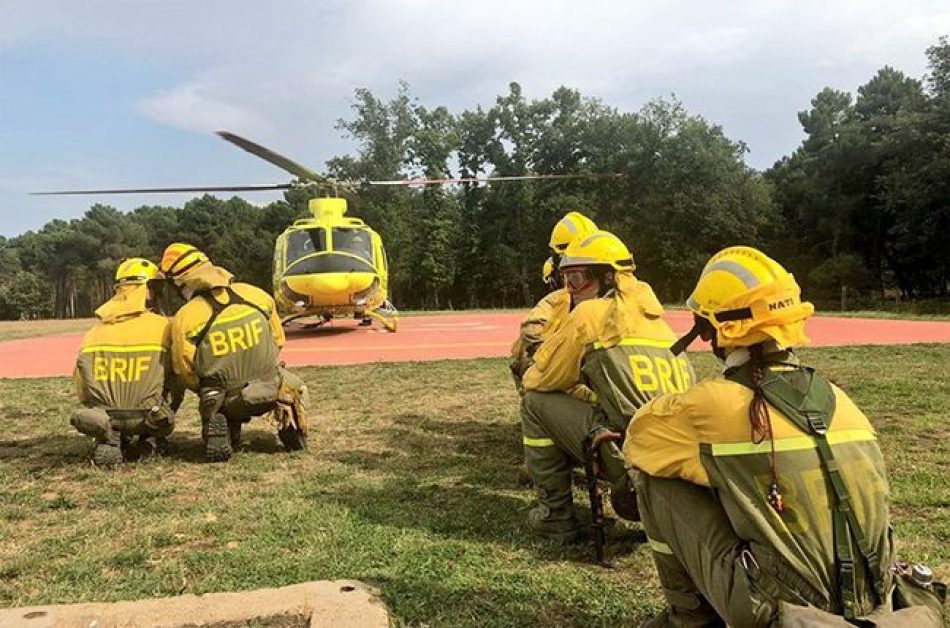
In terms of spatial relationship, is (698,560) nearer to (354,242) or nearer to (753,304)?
(753,304)

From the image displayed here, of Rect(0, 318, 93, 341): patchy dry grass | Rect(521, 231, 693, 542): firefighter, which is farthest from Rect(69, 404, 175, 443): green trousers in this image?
Rect(0, 318, 93, 341): patchy dry grass

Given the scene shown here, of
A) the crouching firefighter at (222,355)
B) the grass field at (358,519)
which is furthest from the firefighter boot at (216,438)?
the grass field at (358,519)

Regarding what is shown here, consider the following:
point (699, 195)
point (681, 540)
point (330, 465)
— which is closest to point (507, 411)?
point (330, 465)

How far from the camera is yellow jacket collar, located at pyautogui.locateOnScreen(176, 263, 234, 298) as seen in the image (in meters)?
5.92

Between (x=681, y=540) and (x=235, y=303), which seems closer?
(x=681, y=540)

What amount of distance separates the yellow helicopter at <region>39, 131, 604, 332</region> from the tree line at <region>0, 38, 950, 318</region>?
25832 millimetres

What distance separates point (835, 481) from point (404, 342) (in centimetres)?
1379

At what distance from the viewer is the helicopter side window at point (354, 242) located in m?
16.8

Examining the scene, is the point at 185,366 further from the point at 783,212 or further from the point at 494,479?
the point at 783,212

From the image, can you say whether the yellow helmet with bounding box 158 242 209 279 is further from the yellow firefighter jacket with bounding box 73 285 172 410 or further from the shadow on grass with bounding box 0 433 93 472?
the shadow on grass with bounding box 0 433 93 472

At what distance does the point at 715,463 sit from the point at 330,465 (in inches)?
160

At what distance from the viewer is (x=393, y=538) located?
402 cm

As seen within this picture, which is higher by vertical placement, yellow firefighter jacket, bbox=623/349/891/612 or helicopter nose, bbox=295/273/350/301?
helicopter nose, bbox=295/273/350/301

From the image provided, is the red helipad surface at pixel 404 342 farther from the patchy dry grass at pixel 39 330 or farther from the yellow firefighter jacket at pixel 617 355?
the yellow firefighter jacket at pixel 617 355
